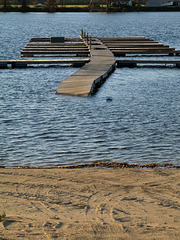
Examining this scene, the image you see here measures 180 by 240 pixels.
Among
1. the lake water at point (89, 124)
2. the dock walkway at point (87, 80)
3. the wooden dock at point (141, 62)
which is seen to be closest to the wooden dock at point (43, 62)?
the dock walkway at point (87, 80)

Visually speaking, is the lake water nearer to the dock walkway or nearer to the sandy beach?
the dock walkway

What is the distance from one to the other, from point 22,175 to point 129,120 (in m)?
6.25

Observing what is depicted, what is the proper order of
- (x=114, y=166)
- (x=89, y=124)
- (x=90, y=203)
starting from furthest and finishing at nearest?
1. (x=89, y=124)
2. (x=114, y=166)
3. (x=90, y=203)

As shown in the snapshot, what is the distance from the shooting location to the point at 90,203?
22.2ft

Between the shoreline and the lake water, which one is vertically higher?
the shoreline

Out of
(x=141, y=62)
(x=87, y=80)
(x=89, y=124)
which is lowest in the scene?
(x=89, y=124)

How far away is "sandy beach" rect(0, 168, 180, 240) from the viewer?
18.6 ft

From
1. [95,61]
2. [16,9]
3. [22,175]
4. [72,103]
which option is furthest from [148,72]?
[16,9]

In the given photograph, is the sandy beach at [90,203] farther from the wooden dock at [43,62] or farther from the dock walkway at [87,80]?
the wooden dock at [43,62]

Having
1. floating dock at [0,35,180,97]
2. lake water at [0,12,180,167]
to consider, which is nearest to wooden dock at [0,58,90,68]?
floating dock at [0,35,180,97]

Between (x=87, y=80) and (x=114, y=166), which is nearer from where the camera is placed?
(x=114, y=166)

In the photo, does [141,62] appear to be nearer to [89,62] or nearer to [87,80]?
[89,62]

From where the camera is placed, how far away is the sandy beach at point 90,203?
566cm

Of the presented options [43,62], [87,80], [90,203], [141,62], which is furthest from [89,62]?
[90,203]
